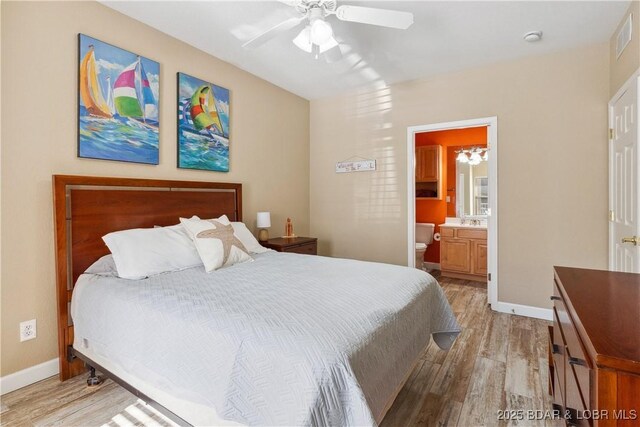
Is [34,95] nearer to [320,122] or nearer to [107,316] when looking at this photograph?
[107,316]

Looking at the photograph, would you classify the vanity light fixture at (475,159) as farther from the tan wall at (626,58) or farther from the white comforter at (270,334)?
the white comforter at (270,334)

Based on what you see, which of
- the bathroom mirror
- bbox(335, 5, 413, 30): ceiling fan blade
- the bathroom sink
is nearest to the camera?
bbox(335, 5, 413, 30): ceiling fan blade

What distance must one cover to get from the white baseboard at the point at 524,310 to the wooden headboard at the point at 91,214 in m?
3.43

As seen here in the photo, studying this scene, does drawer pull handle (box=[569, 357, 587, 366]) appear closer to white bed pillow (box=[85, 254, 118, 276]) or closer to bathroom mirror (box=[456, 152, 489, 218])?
white bed pillow (box=[85, 254, 118, 276])

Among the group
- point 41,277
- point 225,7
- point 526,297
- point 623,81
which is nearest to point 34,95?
point 41,277

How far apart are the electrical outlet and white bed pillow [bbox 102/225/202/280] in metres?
0.68

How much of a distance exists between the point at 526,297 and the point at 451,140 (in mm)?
2978

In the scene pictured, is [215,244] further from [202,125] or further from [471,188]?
[471,188]

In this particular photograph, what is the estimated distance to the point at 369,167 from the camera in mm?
4273

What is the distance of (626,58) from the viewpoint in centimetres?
239

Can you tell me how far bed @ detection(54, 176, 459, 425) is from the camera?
1130 mm

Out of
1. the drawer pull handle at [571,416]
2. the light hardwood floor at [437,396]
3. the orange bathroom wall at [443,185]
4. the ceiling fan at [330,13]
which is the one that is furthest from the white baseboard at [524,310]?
the ceiling fan at [330,13]

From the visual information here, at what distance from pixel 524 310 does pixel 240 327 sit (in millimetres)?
3271

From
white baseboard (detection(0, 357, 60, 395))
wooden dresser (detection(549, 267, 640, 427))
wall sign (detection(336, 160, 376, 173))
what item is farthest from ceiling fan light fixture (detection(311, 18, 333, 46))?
white baseboard (detection(0, 357, 60, 395))
